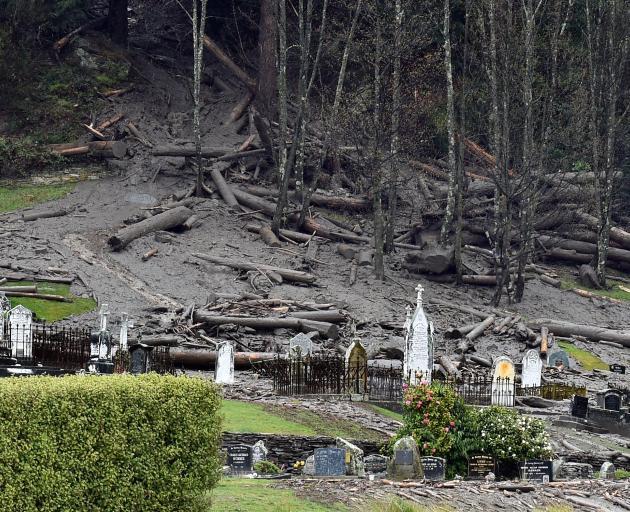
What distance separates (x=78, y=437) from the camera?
15422 millimetres

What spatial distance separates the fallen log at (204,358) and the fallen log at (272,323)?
9.17 feet

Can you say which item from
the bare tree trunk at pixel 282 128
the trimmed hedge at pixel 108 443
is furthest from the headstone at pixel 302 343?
the trimmed hedge at pixel 108 443

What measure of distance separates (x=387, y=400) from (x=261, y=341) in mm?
6807

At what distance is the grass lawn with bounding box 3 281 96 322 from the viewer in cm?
3553

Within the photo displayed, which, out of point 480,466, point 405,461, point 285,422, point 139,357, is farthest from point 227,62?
point 405,461

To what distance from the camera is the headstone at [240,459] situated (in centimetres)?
2056

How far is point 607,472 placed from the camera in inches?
871

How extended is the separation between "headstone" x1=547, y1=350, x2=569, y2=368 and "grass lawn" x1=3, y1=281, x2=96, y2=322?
12210 millimetres

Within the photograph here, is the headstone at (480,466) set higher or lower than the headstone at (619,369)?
lower

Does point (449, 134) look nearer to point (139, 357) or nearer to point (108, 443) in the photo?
point (139, 357)

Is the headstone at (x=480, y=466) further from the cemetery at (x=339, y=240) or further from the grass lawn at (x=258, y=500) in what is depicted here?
the grass lawn at (x=258, y=500)

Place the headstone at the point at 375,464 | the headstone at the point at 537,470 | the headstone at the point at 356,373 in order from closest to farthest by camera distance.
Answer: the headstone at the point at 375,464 → the headstone at the point at 537,470 → the headstone at the point at 356,373

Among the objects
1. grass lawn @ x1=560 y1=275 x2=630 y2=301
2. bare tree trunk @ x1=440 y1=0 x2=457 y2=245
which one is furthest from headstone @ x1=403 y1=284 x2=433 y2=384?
grass lawn @ x1=560 y1=275 x2=630 y2=301

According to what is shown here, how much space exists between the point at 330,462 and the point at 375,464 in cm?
113
